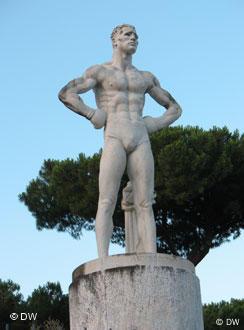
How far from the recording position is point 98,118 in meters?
8.68

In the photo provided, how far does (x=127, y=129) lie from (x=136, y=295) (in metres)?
2.04

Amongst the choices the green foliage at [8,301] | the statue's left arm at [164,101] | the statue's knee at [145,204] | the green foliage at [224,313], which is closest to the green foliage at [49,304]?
the green foliage at [8,301]

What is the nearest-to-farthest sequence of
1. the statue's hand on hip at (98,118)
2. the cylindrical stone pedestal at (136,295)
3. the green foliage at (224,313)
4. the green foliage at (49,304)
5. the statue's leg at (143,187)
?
the cylindrical stone pedestal at (136,295) < the statue's leg at (143,187) < the statue's hand on hip at (98,118) < the green foliage at (49,304) < the green foliage at (224,313)

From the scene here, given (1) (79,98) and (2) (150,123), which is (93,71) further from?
(2) (150,123)

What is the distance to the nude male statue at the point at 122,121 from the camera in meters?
8.41

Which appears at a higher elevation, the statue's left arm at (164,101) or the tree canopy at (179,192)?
the tree canopy at (179,192)

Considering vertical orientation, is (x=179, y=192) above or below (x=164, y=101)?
above

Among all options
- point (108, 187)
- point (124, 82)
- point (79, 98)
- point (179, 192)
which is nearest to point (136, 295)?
point (108, 187)

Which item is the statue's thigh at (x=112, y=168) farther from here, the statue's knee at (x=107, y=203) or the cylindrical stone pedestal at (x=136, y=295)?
the cylindrical stone pedestal at (x=136, y=295)

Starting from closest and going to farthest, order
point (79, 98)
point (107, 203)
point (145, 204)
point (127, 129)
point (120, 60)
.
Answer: point (107, 203), point (145, 204), point (127, 129), point (79, 98), point (120, 60)

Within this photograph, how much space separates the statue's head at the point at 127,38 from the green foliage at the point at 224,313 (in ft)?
54.7

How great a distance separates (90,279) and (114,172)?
133 cm

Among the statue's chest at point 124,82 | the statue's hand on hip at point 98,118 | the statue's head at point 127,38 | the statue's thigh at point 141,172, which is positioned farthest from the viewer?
the statue's head at point 127,38

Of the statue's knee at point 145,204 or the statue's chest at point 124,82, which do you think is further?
the statue's chest at point 124,82
